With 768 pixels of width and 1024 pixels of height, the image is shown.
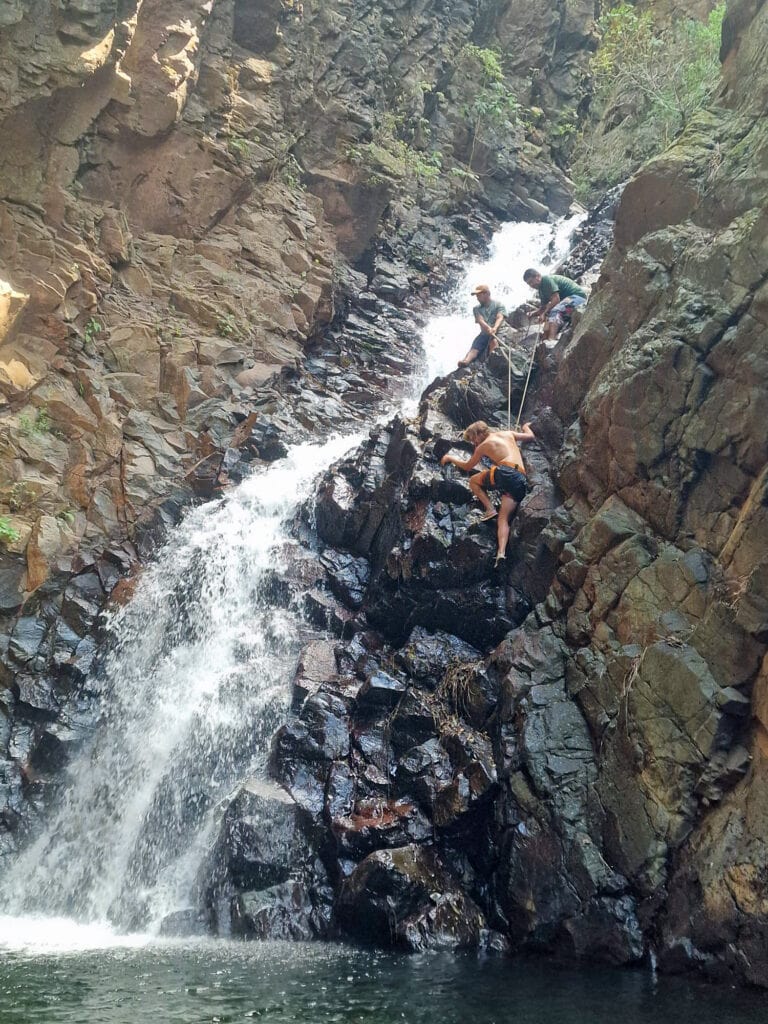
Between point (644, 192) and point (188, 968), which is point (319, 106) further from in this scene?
point (188, 968)

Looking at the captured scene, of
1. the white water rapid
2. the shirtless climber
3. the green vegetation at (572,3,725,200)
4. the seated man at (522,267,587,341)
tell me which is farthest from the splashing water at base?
Answer: the green vegetation at (572,3,725,200)

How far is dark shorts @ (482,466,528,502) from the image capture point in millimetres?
10672

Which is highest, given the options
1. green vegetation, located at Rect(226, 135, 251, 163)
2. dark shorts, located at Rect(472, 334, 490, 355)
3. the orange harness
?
green vegetation, located at Rect(226, 135, 251, 163)

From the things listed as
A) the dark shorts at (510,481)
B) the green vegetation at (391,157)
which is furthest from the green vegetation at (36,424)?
the green vegetation at (391,157)

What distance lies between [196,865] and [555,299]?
11173 mm

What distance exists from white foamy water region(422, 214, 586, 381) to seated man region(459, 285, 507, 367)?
3.76 meters

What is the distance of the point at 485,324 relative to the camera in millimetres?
14383

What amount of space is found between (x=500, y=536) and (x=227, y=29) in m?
16.1

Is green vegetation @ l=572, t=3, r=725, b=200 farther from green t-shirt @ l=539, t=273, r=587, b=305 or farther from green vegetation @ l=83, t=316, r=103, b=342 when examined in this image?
green vegetation @ l=83, t=316, r=103, b=342

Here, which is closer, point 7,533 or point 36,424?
point 7,533

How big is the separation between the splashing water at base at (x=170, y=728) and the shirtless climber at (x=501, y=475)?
3.83 meters

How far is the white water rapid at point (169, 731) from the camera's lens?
377 inches

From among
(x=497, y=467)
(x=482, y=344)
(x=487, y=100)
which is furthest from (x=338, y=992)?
(x=487, y=100)

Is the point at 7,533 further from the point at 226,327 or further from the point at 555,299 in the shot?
the point at 555,299
